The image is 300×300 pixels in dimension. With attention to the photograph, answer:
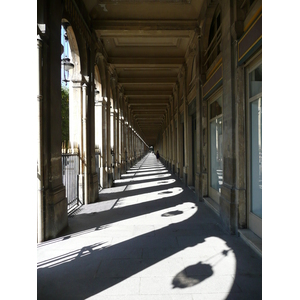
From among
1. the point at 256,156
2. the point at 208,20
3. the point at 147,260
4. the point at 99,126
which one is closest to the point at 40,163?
the point at 147,260

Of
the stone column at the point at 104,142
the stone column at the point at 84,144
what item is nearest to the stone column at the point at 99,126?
the stone column at the point at 104,142

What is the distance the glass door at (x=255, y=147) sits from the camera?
4.68m

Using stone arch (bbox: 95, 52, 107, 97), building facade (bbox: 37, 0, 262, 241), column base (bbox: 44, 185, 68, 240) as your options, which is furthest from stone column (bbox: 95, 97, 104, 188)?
column base (bbox: 44, 185, 68, 240)

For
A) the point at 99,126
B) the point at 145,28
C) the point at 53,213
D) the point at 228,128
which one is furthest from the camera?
the point at 99,126

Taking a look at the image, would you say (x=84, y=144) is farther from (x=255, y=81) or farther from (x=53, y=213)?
(x=255, y=81)

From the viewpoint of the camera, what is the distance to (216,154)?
7.74 m

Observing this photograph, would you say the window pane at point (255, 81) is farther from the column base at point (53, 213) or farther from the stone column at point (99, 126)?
the stone column at point (99, 126)

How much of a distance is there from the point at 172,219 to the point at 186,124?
22.8 ft

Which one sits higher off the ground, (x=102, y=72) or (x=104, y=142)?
(x=102, y=72)

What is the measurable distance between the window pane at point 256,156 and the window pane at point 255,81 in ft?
0.65

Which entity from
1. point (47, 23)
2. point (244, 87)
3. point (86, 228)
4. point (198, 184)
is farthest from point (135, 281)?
point (198, 184)

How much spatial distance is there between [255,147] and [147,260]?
118 inches

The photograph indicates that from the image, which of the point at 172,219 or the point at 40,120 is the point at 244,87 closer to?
the point at 172,219

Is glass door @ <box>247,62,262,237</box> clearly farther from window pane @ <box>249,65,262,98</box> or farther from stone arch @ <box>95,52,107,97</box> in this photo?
stone arch @ <box>95,52,107,97</box>
